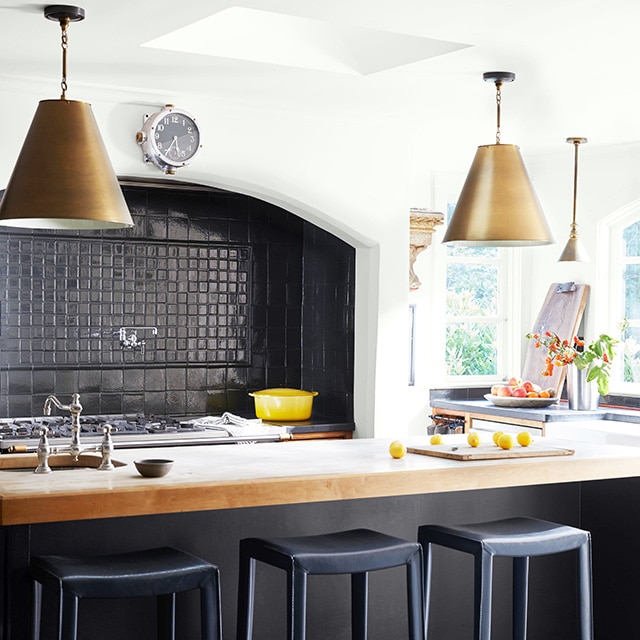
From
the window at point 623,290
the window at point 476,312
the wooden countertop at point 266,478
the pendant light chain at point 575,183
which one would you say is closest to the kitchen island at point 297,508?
the wooden countertop at point 266,478

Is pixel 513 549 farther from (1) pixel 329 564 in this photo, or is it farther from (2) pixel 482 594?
(1) pixel 329 564

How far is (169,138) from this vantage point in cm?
514

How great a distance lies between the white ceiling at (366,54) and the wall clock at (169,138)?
14cm

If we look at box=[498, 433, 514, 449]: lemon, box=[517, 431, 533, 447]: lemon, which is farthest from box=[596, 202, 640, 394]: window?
box=[498, 433, 514, 449]: lemon

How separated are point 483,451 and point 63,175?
1.76 m

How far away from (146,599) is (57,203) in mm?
1264

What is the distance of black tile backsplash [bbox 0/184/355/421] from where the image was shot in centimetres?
584

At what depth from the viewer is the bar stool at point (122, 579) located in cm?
284

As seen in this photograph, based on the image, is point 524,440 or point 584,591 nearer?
point 584,591

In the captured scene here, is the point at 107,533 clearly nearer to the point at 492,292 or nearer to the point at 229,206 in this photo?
the point at 229,206

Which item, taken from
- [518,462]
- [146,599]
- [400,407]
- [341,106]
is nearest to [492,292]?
[400,407]

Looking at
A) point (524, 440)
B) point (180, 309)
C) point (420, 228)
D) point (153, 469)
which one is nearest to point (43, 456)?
point (153, 469)

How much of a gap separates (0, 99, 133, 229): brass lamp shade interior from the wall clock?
69.0 inches

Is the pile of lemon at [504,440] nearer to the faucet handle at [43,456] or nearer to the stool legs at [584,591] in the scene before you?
the stool legs at [584,591]
